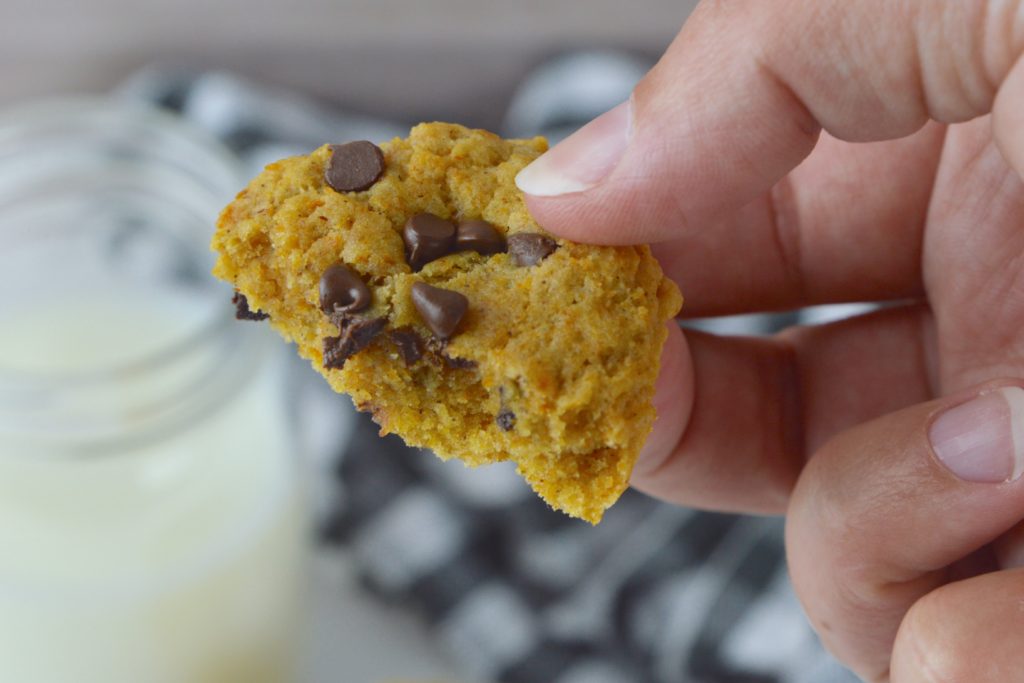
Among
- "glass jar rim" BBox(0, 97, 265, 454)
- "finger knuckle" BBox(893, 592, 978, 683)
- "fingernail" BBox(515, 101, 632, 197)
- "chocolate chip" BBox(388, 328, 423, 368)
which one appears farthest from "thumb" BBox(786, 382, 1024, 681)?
"glass jar rim" BBox(0, 97, 265, 454)

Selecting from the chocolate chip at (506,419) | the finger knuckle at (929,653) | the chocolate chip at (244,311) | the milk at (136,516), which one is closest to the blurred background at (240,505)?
the milk at (136,516)

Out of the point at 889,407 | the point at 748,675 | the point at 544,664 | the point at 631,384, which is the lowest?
the point at 748,675

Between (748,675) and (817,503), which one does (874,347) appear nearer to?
(817,503)

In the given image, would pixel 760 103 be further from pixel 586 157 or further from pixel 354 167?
pixel 354 167

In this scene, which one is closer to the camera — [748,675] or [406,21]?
[748,675]

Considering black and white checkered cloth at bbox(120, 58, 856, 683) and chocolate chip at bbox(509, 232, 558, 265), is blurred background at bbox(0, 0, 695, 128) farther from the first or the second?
chocolate chip at bbox(509, 232, 558, 265)

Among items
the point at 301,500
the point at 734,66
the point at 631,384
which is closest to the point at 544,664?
the point at 301,500
